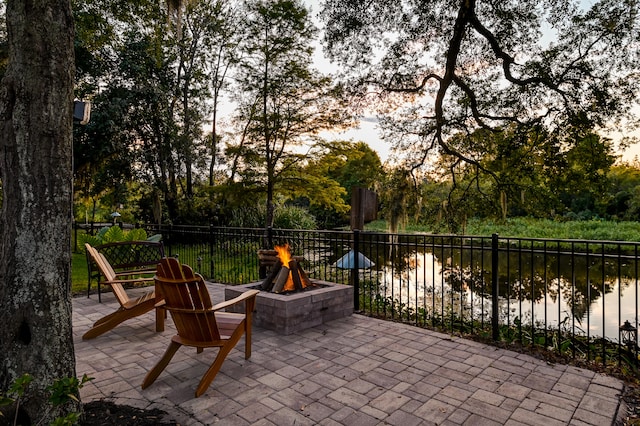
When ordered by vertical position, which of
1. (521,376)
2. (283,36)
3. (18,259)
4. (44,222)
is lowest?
(521,376)

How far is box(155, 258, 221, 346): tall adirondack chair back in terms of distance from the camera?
3043 millimetres

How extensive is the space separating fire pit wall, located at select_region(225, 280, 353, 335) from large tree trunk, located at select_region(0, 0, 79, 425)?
8.08 feet

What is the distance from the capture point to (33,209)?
220 centimetres

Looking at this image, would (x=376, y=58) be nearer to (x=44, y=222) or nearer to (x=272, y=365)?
(x=272, y=365)

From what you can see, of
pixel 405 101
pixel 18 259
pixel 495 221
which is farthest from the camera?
pixel 405 101

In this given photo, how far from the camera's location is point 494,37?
6781 millimetres

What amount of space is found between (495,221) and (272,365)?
580 centimetres

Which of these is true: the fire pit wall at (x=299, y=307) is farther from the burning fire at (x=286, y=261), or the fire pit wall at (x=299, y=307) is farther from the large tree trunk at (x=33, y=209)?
the large tree trunk at (x=33, y=209)

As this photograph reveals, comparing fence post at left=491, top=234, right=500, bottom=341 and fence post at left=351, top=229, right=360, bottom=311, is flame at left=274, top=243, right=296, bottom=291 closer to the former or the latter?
fence post at left=351, top=229, right=360, bottom=311

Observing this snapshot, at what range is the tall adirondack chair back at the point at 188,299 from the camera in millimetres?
3043

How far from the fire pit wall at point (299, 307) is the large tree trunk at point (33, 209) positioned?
2464 millimetres

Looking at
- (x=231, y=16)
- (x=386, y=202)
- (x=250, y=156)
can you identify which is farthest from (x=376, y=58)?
(x=231, y=16)

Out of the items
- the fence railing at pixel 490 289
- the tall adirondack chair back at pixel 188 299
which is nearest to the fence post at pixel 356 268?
the fence railing at pixel 490 289

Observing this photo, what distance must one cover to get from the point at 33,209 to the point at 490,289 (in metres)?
10.4
